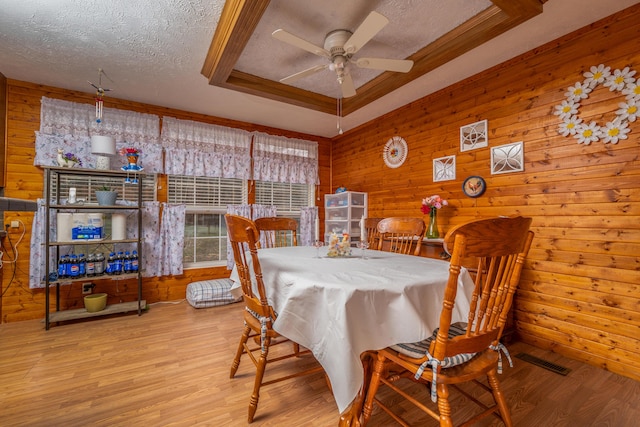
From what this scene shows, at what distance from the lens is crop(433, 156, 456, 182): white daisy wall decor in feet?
9.98

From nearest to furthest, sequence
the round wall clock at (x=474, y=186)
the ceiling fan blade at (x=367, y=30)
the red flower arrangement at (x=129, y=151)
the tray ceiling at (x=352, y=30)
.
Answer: the ceiling fan blade at (x=367, y=30)
the tray ceiling at (x=352, y=30)
the round wall clock at (x=474, y=186)
the red flower arrangement at (x=129, y=151)

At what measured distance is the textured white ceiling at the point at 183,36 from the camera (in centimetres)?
195

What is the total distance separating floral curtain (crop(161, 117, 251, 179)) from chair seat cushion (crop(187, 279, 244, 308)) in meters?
1.41

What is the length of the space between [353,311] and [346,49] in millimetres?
1754

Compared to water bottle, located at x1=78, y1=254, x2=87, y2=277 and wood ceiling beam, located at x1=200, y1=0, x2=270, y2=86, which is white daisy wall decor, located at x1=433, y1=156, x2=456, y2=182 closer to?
wood ceiling beam, located at x1=200, y1=0, x2=270, y2=86

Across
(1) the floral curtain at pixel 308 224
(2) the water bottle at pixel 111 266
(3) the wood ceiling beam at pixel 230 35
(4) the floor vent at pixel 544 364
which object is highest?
(3) the wood ceiling beam at pixel 230 35

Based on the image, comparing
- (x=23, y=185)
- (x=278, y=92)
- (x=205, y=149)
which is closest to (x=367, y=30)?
(x=278, y=92)

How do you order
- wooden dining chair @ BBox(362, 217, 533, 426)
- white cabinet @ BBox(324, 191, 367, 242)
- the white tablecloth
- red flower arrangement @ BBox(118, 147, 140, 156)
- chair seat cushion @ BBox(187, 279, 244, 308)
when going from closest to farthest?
wooden dining chair @ BBox(362, 217, 533, 426) < the white tablecloth < red flower arrangement @ BBox(118, 147, 140, 156) < chair seat cushion @ BBox(187, 279, 244, 308) < white cabinet @ BBox(324, 191, 367, 242)

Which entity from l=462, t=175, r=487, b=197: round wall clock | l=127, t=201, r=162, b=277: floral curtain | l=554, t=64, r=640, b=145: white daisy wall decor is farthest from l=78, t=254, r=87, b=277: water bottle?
l=554, t=64, r=640, b=145: white daisy wall decor

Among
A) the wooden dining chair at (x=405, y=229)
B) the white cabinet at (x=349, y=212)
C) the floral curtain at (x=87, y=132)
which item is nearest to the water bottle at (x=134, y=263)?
the floral curtain at (x=87, y=132)

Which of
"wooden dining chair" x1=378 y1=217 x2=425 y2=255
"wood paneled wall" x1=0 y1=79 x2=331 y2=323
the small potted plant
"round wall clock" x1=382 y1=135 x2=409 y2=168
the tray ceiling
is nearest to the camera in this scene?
the tray ceiling

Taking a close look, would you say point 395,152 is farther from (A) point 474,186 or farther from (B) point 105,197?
(B) point 105,197

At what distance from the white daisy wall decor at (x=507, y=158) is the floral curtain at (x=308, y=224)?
2.60 metres

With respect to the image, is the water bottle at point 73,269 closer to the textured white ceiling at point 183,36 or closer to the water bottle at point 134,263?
the water bottle at point 134,263
